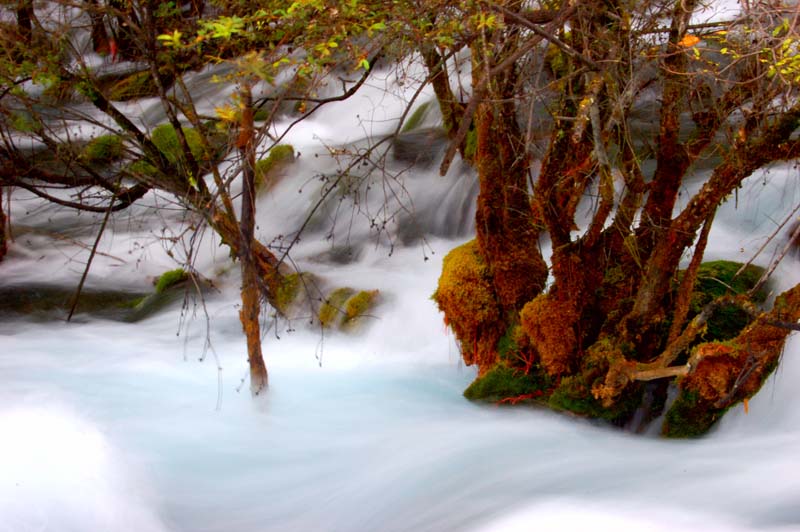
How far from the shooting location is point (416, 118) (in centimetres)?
989

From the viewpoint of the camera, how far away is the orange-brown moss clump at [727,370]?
172 inches

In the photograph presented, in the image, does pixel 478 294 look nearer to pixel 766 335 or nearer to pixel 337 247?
pixel 766 335

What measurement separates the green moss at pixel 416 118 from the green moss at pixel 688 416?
216 inches

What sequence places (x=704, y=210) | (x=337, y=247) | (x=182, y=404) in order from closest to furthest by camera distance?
(x=704, y=210)
(x=182, y=404)
(x=337, y=247)

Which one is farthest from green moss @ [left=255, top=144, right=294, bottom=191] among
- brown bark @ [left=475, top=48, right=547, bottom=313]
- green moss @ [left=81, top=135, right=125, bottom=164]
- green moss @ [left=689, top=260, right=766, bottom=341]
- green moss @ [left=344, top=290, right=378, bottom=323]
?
green moss @ [left=689, top=260, right=766, bottom=341]

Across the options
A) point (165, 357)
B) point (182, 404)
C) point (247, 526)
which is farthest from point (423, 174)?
point (247, 526)

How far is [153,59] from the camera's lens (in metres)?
5.24

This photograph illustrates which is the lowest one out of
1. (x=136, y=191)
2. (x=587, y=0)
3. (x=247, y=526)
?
(x=247, y=526)

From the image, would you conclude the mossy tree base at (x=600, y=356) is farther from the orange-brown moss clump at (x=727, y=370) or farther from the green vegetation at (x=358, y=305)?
the green vegetation at (x=358, y=305)

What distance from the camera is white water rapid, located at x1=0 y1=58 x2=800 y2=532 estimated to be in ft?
14.1

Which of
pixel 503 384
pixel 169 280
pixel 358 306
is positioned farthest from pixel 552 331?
pixel 169 280

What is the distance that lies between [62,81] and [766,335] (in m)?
4.36

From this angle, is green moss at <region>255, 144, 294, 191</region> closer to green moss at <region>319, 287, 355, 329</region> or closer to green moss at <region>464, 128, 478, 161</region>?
green moss at <region>464, 128, 478, 161</region>

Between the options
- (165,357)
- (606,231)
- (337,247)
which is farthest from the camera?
(337,247)
